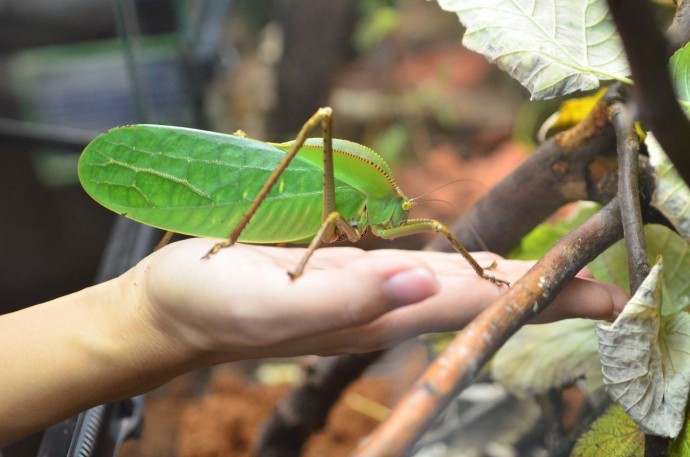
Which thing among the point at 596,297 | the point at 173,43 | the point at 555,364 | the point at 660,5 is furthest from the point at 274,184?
the point at 173,43

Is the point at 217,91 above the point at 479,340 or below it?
below

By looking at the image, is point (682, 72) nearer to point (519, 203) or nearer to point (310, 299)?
point (519, 203)

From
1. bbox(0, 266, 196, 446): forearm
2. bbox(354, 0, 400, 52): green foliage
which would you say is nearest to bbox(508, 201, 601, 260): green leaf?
bbox(0, 266, 196, 446): forearm

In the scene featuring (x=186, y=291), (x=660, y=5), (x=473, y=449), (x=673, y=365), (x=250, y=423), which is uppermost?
(x=660, y=5)

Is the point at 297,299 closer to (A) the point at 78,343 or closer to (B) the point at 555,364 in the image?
(A) the point at 78,343

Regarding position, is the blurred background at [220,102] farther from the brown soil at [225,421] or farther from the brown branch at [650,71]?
the brown branch at [650,71]

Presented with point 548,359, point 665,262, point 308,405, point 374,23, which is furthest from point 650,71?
point 374,23

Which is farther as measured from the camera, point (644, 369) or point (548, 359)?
point (548, 359)

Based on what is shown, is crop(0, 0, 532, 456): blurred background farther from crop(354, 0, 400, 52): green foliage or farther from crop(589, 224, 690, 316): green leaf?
crop(589, 224, 690, 316): green leaf

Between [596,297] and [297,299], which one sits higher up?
[297,299]
